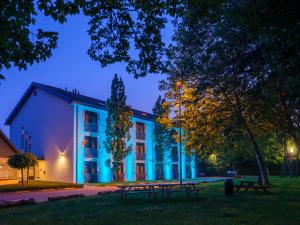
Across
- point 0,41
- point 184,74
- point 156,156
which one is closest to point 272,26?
point 0,41

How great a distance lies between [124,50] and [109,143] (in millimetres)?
30585

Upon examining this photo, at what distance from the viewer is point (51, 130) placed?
131 ft

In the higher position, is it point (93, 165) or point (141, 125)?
point (141, 125)

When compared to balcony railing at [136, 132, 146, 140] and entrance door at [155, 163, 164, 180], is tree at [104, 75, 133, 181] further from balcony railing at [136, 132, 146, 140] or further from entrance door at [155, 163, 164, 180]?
entrance door at [155, 163, 164, 180]

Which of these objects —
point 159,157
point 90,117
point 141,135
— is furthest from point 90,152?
point 159,157

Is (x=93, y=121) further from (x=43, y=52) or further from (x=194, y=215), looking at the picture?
(x=43, y=52)

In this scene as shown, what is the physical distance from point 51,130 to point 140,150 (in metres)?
13.6

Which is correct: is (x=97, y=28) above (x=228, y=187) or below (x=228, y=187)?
above

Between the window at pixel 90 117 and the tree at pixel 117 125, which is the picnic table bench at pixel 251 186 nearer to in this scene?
the tree at pixel 117 125

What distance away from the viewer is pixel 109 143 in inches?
1534

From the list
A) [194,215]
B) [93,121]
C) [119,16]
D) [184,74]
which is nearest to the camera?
[119,16]

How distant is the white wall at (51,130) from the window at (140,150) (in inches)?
→ 472

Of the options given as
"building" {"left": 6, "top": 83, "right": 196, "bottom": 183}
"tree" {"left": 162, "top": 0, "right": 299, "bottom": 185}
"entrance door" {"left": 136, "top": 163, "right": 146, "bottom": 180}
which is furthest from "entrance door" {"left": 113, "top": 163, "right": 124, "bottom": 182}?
"tree" {"left": 162, "top": 0, "right": 299, "bottom": 185}

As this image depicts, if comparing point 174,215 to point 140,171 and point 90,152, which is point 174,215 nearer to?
point 90,152
